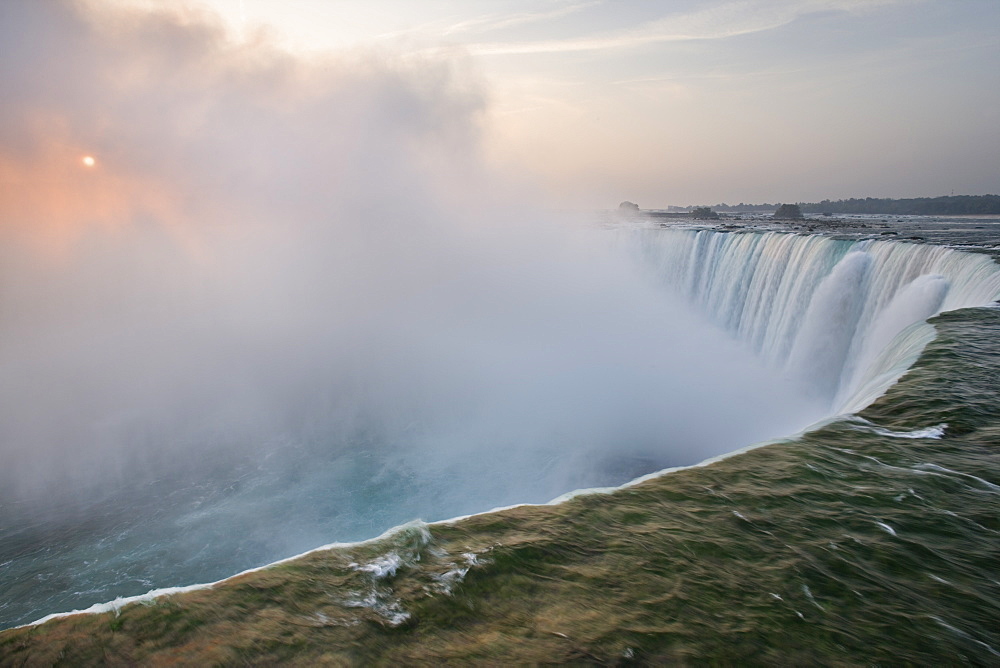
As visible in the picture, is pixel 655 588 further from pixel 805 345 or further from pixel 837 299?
pixel 805 345

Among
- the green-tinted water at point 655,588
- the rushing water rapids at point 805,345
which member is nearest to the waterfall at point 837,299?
the rushing water rapids at point 805,345

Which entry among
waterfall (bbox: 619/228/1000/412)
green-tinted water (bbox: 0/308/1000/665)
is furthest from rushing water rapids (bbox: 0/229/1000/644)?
green-tinted water (bbox: 0/308/1000/665)

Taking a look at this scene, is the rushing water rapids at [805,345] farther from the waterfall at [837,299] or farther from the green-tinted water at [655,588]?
the green-tinted water at [655,588]

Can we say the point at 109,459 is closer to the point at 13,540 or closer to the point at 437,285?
the point at 13,540

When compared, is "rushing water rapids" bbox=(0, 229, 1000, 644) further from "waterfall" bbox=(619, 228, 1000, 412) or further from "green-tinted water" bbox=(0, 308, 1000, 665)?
"green-tinted water" bbox=(0, 308, 1000, 665)

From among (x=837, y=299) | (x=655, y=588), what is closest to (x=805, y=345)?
(x=837, y=299)

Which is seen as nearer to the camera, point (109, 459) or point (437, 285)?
point (109, 459)

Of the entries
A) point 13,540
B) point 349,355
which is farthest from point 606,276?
point 13,540
